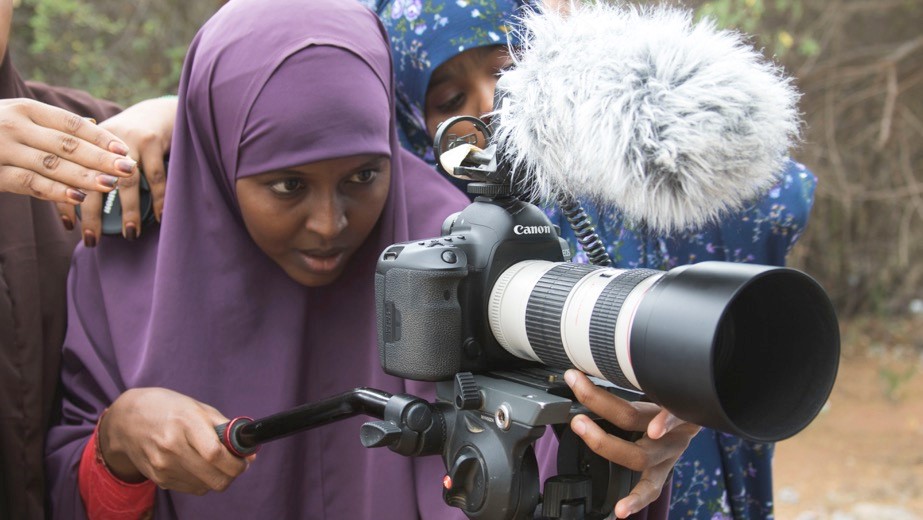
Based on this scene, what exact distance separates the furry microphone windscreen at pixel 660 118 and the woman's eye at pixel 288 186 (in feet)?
2.04

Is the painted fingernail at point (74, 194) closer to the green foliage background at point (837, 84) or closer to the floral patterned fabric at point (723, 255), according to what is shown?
the floral patterned fabric at point (723, 255)

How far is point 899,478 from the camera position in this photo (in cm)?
436

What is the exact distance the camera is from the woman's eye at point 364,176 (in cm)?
166

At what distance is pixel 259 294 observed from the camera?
1.72 m

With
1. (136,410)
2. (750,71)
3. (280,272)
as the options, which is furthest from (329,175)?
(750,71)

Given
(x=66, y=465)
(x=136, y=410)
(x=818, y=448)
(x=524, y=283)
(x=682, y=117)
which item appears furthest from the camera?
(x=818, y=448)

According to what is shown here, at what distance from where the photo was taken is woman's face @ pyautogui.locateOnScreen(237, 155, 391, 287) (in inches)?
63.9

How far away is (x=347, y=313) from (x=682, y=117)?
2.91ft

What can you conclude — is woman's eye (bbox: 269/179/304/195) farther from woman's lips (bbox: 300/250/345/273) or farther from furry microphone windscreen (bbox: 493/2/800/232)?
furry microphone windscreen (bbox: 493/2/800/232)

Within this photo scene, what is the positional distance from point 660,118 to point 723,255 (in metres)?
0.88

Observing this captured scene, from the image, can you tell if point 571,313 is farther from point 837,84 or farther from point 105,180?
point 837,84

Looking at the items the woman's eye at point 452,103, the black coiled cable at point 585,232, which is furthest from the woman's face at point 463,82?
the black coiled cable at point 585,232

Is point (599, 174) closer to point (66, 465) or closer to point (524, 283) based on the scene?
point (524, 283)

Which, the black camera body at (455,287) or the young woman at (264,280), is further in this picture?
the young woman at (264,280)
